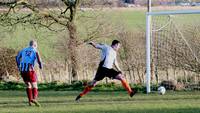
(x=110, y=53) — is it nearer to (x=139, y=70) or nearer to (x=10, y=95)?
(x=10, y=95)

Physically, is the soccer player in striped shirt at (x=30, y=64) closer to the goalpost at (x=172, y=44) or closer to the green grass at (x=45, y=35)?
the goalpost at (x=172, y=44)

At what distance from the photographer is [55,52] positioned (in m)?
29.4

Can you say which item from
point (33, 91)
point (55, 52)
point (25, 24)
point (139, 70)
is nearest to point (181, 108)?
point (33, 91)

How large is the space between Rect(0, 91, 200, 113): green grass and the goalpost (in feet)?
6.68

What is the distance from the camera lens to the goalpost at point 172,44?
24.2 m

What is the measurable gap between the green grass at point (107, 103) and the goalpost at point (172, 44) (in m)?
2.04

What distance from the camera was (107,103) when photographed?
19.4 metres

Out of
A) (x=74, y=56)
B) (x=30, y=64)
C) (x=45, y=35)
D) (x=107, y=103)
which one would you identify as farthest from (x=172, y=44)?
(x=45, y=35)

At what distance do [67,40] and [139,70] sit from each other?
385cm

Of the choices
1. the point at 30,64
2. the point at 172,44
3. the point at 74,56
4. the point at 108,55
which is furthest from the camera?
the point at 74,56

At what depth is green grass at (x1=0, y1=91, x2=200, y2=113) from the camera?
686 inches

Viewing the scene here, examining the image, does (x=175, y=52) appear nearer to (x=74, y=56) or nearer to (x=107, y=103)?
(x=74, y=56)

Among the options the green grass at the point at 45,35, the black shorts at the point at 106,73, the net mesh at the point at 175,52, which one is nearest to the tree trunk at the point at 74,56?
the green grass at the point at 45,35

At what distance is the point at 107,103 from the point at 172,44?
20.6 feet
